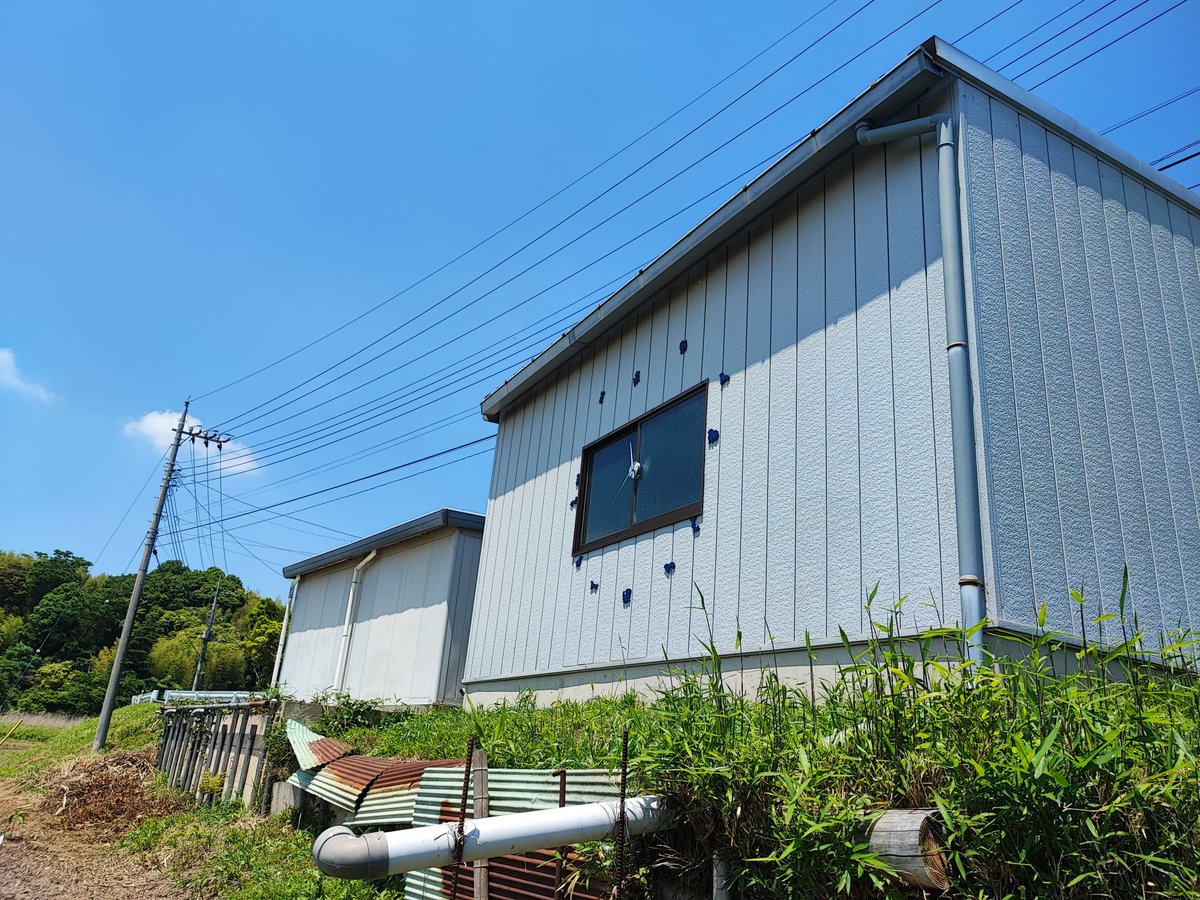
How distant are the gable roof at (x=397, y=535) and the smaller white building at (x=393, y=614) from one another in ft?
0.04

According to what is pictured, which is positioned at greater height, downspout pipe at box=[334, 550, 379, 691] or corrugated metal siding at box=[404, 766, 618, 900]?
downspout pipe at box=[334, 550, 379, 691]

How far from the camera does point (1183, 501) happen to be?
15.9ft

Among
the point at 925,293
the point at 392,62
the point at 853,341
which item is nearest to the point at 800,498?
the point at 853,341

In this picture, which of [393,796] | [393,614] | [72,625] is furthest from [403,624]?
[72,625]

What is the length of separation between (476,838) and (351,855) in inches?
15.6

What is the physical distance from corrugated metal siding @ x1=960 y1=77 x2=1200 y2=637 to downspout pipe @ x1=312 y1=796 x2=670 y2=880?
199 cm

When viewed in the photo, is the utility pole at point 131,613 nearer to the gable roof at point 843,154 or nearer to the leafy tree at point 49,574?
the gable roof at point 843,154

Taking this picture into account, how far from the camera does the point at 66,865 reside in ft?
22.9

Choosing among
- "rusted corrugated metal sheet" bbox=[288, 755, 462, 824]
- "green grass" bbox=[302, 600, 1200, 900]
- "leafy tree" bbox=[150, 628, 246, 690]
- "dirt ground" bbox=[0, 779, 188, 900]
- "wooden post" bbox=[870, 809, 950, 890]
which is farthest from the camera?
"leafy tree" bbox=[150, 628, 246, 690]

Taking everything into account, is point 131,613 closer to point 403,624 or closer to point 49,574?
point 403,624

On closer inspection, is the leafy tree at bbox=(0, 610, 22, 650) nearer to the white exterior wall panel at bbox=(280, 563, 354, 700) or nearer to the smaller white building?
the white exterior wall panel at bbox=(280, 563, 354, 700)

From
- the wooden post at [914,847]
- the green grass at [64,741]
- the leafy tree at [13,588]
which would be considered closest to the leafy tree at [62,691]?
the green grass at [64,741]

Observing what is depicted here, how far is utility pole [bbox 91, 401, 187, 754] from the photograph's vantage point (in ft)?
49.0

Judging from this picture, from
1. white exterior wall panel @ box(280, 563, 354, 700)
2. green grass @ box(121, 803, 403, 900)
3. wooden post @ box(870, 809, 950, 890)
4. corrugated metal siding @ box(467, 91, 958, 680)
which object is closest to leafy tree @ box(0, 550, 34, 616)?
white exterior wall panel @ box(280, 563, 354, 700)
